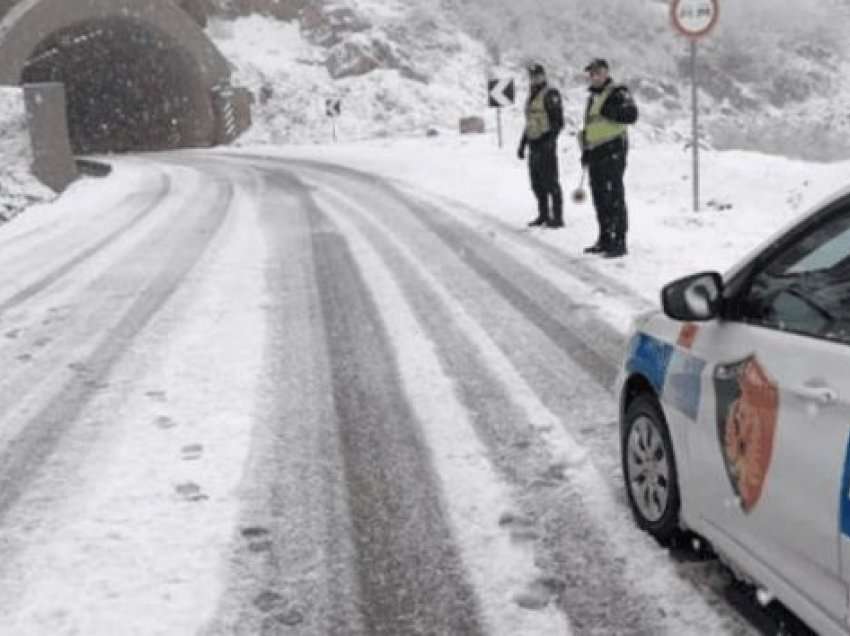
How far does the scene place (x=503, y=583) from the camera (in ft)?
12.9

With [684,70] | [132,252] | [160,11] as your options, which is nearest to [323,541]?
[132,252]

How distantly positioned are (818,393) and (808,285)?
2.30 ft

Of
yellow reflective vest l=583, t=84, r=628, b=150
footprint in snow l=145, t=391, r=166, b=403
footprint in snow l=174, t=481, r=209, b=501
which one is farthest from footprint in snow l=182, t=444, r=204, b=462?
yellow reflective vest l=583, t=84, r=628, b=150

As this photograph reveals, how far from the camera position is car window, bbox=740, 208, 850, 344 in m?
3.14

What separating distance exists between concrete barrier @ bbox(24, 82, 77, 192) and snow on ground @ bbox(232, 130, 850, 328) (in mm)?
6365

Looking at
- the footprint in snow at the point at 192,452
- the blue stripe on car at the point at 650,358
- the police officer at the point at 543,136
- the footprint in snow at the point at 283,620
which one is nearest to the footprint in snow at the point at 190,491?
the footprint in snow at the point at 192,452

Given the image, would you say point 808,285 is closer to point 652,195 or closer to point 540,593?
point 540,593

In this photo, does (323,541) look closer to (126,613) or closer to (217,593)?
(217,593)

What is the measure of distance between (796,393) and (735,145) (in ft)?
99.2

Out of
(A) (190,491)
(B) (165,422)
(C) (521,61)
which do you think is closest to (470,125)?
(C) (521,61)

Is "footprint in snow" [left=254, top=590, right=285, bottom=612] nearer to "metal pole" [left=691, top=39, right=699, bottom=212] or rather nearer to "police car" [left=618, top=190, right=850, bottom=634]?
"police car" [left=618, top=190, right=850, bottom=634]

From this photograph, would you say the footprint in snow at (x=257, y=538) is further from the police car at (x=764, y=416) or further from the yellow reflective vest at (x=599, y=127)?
the yellow reflective vest at (x=599, y=127)

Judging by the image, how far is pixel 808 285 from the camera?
11.2 ft

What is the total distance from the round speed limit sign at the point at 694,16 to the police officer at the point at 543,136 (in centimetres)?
159
